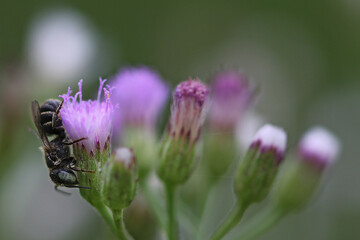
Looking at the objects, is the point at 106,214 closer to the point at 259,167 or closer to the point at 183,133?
the point at 183,133

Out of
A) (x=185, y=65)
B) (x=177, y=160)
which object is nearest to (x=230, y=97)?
(x=177, y=160)

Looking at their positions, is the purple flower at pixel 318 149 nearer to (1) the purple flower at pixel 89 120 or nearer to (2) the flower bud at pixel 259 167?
(2) the flower bud at pixel 259 167

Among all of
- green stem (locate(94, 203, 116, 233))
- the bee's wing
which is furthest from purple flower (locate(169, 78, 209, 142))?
the bee's wing

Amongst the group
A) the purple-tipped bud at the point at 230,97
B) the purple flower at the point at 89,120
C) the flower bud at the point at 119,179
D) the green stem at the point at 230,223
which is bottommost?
the green stem at the point at 230,223

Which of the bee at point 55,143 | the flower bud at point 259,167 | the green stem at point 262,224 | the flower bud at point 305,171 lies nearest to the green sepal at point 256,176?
the flower bud at point 259,167

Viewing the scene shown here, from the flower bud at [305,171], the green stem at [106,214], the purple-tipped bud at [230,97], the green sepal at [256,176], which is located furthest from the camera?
the purple-tipped bud at [230,97]

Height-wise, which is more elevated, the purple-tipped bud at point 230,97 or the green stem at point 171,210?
the purple-tipped bud at point 230,97
